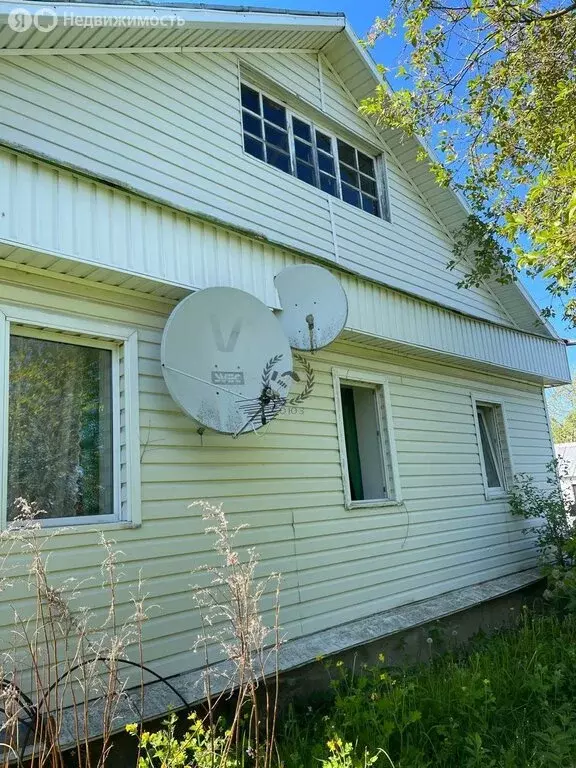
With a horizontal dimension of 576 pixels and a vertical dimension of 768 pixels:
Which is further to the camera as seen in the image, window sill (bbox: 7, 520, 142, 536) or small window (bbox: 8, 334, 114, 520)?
small window (bbox: 8, 334, 114, 520)

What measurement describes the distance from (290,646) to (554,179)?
13.6 ft

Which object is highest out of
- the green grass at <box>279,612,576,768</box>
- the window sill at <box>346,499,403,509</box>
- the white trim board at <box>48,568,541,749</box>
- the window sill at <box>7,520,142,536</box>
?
the window sill at <box>346,499,403,509</box>

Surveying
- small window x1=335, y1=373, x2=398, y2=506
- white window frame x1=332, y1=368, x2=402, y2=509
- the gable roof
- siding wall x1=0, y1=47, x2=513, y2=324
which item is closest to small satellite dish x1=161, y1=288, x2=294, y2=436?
siding wall x1=0, y1=47, x2=513, y2=324

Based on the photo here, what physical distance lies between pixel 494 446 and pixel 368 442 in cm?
324

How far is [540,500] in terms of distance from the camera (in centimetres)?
900

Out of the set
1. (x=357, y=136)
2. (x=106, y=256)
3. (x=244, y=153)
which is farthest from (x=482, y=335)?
(x=106, y=256)

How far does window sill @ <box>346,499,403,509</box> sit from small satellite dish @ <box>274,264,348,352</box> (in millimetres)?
1716

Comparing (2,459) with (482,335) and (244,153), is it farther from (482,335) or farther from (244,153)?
(482,335)

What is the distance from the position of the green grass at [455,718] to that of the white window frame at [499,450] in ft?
12.0

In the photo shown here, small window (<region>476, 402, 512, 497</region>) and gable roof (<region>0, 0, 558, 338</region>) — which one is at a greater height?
gable roof (<region>0, 0, 558, 338</region>)

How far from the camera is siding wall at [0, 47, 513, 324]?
5.25m

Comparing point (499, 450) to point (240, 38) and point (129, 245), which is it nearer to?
point (240, 38)

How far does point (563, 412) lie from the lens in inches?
1785

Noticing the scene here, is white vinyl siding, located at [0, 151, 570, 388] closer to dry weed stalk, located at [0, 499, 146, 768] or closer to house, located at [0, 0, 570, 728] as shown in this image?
house, located at [0, 0, 570, 728]
